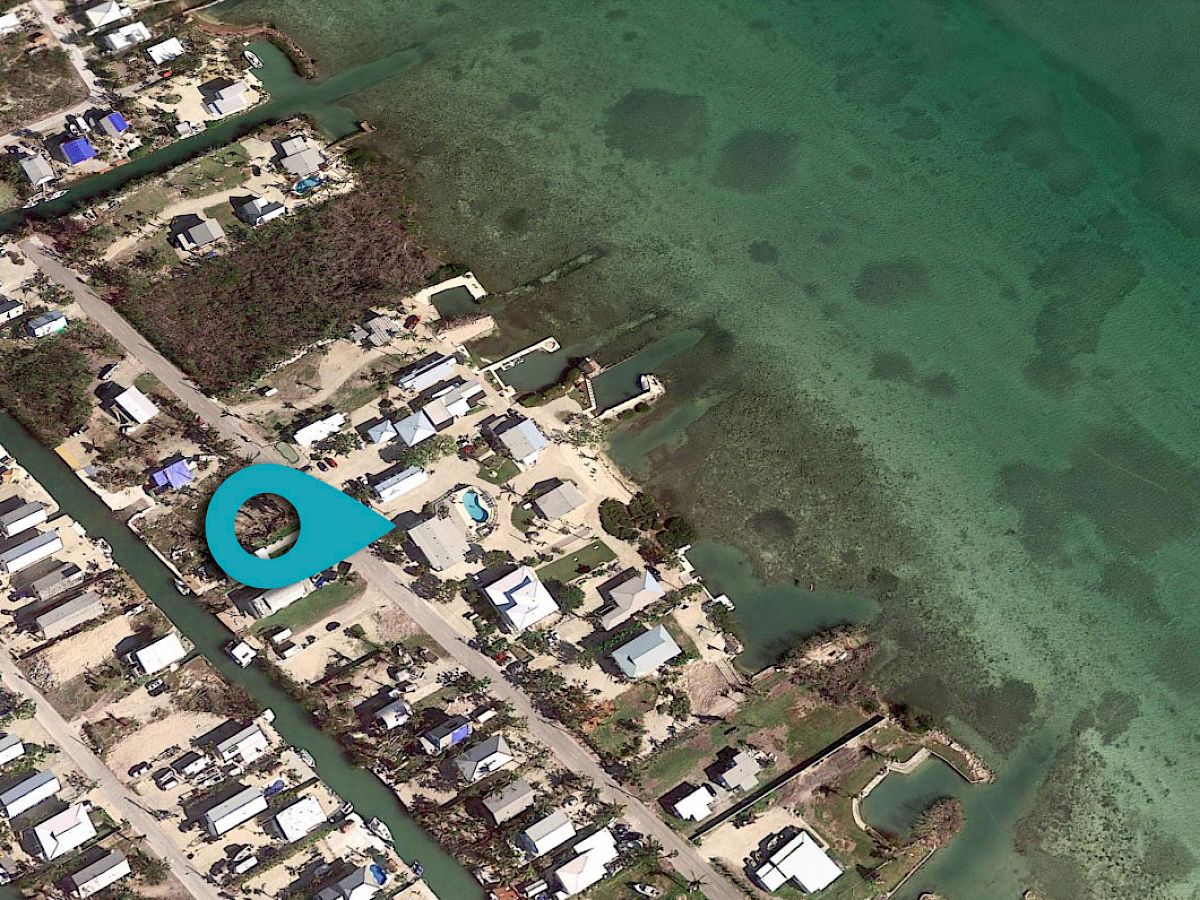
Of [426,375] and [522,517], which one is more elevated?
[426,375]

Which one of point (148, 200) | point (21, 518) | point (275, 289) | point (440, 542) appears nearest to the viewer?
point (440, 542)

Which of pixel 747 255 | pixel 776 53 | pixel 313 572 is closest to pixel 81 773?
pixel 313 572

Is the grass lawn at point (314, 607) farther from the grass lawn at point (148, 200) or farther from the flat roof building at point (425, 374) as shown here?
the grass lawn at point (148, 200)

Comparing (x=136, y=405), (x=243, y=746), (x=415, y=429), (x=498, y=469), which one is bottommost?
(x=243, y=746)

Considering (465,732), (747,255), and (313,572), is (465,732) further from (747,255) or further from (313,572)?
(747,255)

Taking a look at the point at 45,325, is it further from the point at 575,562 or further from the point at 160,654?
the point at 575,562

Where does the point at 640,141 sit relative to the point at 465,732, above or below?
above

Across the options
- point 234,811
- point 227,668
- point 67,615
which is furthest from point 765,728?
point 67,615
